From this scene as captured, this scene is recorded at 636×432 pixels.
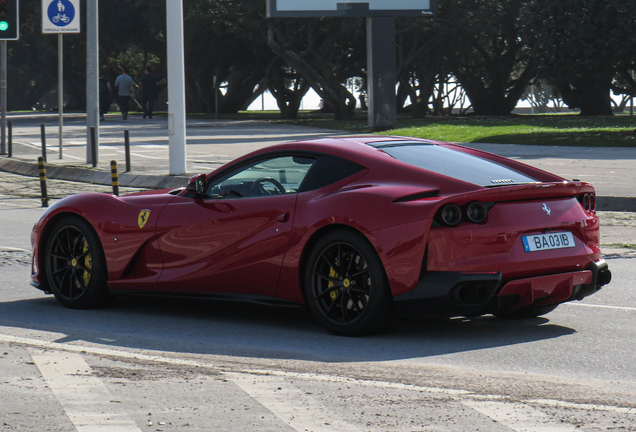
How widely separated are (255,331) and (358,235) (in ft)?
3.50

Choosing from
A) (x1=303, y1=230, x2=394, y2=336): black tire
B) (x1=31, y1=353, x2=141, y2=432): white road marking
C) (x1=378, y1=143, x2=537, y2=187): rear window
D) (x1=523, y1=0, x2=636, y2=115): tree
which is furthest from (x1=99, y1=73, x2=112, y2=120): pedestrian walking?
(x1=31, y1=353, x2=141, y2=432): white road marking

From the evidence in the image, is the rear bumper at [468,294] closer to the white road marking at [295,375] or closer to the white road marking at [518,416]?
the white road marking at [295,375]

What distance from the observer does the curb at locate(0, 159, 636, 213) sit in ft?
46.1

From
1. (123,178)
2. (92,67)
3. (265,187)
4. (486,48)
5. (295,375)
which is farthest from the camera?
(486,48)

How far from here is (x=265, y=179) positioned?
6.70m

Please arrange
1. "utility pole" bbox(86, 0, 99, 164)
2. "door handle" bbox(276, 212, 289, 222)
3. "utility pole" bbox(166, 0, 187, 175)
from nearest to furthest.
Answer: "door handle" bbox(276, 212, 289, 222) → "utility pole" bbox(166, 0, 187, 175) → "utility pole" bbox(86, 0, 99, 164)

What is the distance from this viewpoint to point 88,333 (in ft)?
21.2

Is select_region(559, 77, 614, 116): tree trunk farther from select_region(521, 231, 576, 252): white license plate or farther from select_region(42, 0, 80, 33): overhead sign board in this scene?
select_region(521, 231, 576, 252): white license plate

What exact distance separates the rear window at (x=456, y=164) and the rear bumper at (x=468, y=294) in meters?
0.61

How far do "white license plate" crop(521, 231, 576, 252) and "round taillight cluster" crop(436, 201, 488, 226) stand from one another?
12.4 inches

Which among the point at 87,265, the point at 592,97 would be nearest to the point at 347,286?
the point at 87,265

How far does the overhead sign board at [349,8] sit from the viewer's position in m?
28.8

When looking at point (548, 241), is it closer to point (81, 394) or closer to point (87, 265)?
point (81, 394)

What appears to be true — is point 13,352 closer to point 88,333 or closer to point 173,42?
point 88,333
